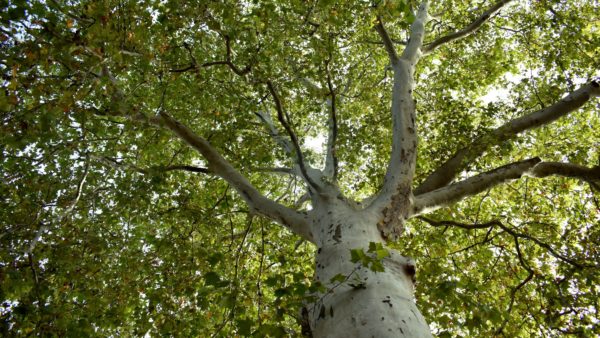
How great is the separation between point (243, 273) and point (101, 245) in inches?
98.2

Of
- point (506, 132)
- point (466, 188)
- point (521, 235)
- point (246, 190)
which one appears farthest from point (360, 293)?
point (506, 132)

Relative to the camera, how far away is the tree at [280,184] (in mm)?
3518

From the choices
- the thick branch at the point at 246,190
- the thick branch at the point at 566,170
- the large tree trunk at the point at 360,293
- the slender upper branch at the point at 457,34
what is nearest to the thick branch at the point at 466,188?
the thick branch at the point at 566,170

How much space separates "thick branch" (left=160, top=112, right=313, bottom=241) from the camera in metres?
4.93

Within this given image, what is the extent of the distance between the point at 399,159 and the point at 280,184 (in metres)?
5.38

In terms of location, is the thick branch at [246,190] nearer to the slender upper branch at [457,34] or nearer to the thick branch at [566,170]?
the thick branch at [566,170]

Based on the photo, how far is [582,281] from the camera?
572cm

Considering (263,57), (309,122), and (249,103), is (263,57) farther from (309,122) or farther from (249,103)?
(309,122)

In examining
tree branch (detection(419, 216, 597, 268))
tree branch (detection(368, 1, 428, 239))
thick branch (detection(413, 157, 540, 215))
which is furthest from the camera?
tree branch (detection(419, 216, 597, 268))

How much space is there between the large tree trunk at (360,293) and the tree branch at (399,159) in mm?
302

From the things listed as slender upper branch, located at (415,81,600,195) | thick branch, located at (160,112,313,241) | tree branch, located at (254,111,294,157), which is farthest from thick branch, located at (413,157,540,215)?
tree branch, located at (254,111,294,157)

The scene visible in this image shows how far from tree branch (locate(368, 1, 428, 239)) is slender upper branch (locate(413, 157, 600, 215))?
323 mm

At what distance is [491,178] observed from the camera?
5191mm

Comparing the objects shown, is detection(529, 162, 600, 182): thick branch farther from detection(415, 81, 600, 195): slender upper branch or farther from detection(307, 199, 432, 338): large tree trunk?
detection(307, 199, 432, 338): large tree trunk
